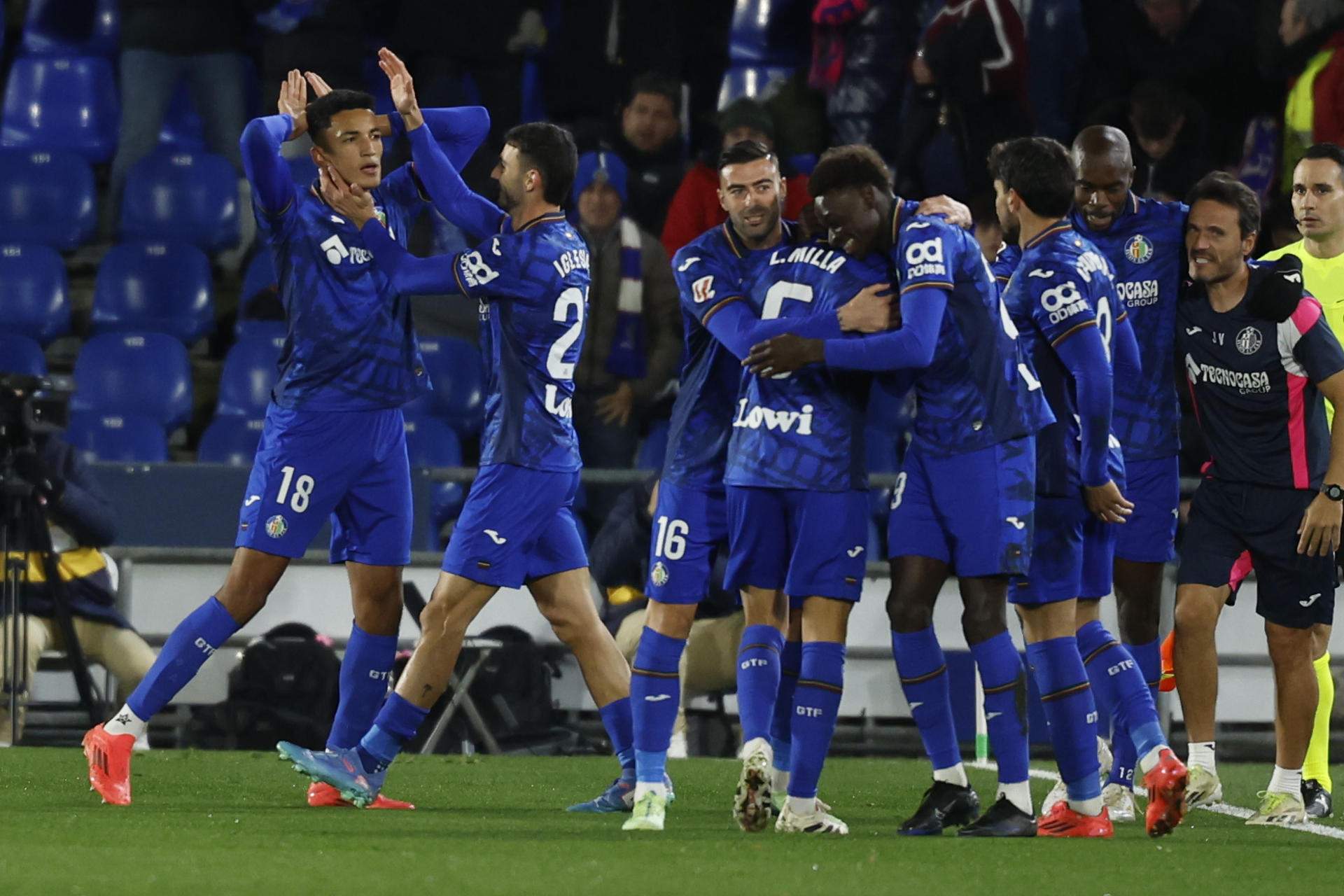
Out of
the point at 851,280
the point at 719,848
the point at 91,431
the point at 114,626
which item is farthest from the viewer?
the point at 91,431

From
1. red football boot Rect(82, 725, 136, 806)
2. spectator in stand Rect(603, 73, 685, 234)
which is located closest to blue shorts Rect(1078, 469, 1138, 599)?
red football boot Rect(82, 725, 136, 806)

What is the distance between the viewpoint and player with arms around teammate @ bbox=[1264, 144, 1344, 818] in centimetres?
765

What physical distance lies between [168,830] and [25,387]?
3574 millimetres

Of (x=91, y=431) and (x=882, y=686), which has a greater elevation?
(x=91, y=431)

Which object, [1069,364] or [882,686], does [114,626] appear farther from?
[1069,364]

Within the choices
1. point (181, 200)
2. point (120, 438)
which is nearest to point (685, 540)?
point (120, 438)

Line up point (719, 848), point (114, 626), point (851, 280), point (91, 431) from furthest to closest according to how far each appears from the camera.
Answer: point (91, 431), point (114, 626), point (851, 280), point (719, 848)

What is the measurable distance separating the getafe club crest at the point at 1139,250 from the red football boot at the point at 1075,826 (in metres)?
2.06

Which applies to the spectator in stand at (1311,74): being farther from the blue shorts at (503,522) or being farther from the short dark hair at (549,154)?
the blue shorts at (503,522)

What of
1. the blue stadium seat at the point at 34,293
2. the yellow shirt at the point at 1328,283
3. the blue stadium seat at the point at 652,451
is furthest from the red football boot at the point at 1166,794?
the blue stadium seat at the point at 34,293

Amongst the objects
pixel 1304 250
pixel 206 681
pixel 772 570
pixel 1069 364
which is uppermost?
pixel 1304 250

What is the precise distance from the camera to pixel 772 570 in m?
6.34

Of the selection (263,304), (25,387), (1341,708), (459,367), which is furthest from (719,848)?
(263,304)

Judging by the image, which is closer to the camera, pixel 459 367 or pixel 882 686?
pixel 882 686
